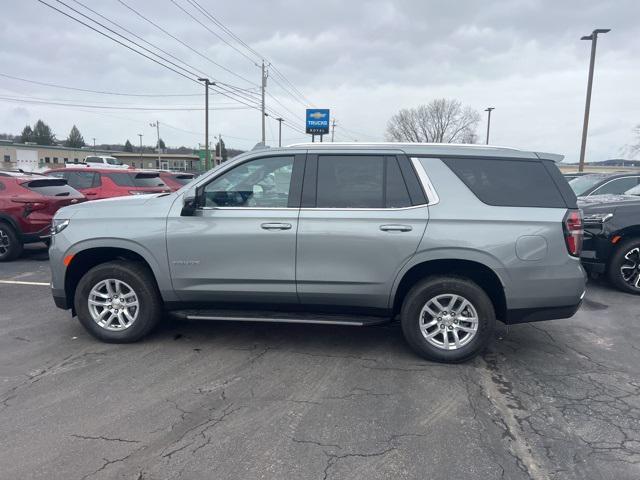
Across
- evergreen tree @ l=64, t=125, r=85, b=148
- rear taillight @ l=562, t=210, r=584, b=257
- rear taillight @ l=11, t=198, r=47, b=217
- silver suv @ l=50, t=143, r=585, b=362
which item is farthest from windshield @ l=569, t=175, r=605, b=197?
evergreen tree @ l=64, t=125, r=85, b=148

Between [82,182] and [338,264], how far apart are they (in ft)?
30.7

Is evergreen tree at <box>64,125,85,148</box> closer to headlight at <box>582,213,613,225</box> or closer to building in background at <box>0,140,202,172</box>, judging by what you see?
building in background at <box>0,140,202,172</box>

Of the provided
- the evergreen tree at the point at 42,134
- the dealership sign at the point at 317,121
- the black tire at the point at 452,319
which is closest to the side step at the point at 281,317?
the black tire at the point at 452,319

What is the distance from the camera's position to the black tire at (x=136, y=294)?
443 cm

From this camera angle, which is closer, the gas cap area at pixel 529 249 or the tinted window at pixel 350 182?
the gas cap area at pixel 529 249

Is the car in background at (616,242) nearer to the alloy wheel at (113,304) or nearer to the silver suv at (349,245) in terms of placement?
the silver suv at (349,245)

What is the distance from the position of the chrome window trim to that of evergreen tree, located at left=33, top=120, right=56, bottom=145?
112 m

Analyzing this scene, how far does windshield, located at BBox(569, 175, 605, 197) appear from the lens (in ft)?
31.5

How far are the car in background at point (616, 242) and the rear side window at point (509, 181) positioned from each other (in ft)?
10.2

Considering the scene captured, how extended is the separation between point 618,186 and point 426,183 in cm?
758

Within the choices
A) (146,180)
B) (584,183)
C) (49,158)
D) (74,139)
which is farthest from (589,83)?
(74,139)

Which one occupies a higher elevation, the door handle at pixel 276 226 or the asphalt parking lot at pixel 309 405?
the door handle at pixel 276 226

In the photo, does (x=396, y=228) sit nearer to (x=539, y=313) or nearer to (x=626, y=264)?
(x=539, y=313)

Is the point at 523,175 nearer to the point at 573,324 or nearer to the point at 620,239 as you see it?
the point at 573,324
